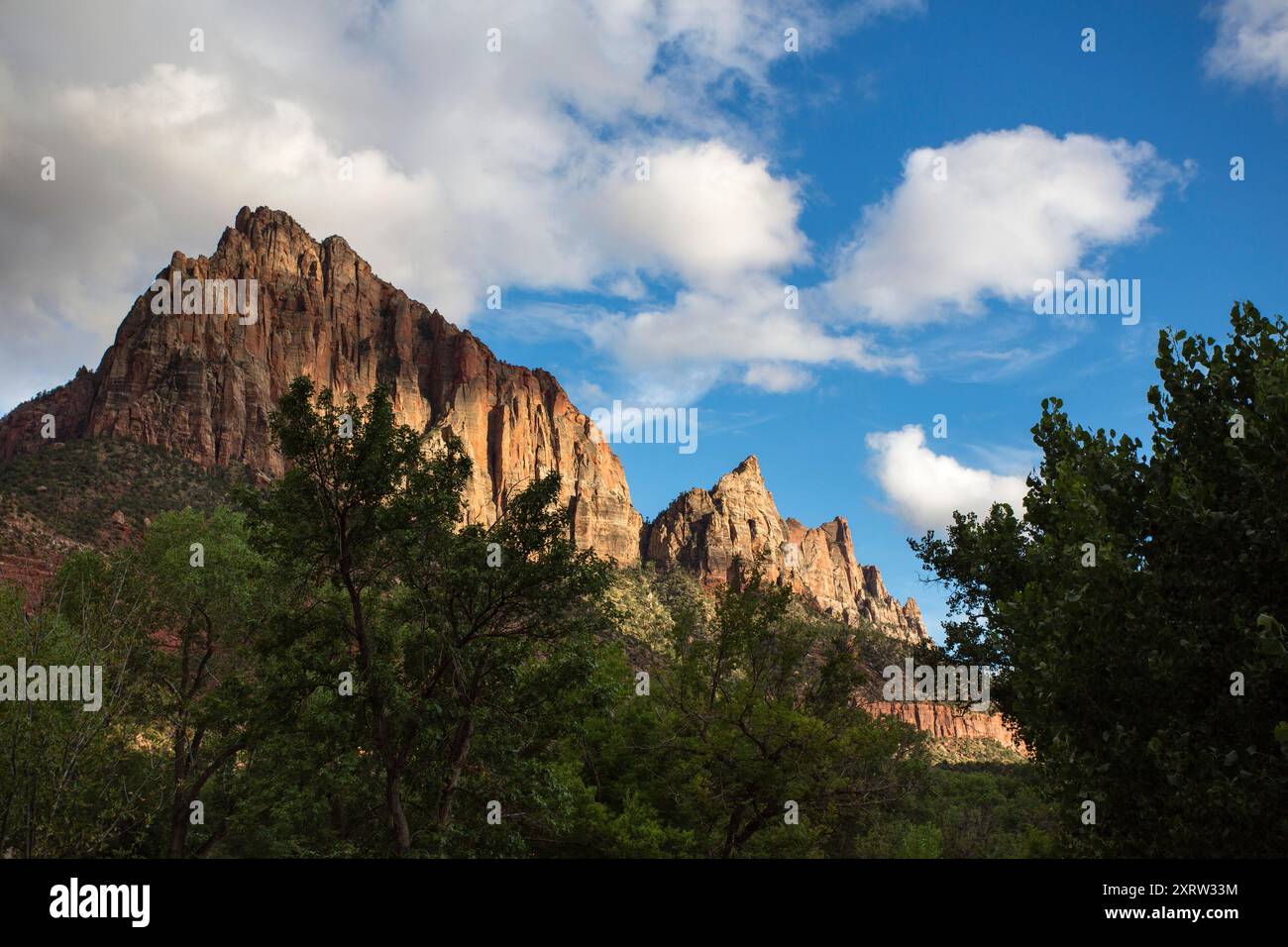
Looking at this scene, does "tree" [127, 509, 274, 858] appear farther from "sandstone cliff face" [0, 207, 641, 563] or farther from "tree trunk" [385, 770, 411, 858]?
"sandstone cliff face" [0, 207, 641, 563]

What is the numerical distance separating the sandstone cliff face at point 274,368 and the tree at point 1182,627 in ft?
294

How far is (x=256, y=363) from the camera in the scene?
153000mm

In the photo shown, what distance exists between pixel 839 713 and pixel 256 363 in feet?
502

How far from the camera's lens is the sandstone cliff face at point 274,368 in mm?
126375

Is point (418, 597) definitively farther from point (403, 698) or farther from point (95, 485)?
point (95, 485)

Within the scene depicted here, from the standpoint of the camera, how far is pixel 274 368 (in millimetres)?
158875

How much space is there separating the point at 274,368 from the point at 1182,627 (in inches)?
6684

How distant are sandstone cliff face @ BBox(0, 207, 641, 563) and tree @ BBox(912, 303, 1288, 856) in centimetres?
8950

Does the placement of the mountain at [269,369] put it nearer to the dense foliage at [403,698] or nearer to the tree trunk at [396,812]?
the dense foliage at [403,698]

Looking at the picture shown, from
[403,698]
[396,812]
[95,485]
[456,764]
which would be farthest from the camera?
[95,485]

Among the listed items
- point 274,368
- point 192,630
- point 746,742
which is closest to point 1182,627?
point 746,742
